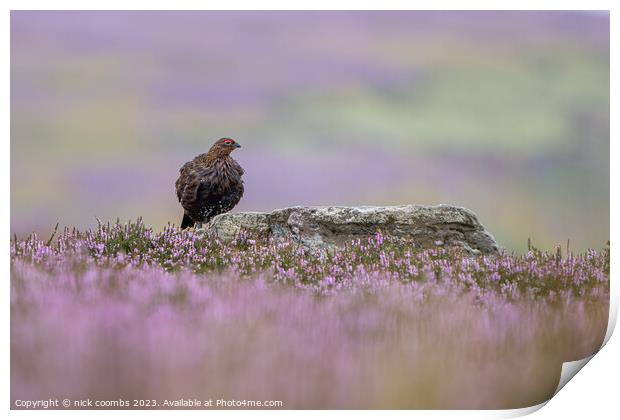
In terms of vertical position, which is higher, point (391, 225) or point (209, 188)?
point (209, 188)

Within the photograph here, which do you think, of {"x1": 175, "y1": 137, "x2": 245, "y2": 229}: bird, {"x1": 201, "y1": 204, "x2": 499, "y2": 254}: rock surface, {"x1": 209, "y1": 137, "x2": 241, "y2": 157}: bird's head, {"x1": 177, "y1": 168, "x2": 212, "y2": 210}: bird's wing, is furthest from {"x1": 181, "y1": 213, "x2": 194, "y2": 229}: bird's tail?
{"x1": 201, "y1": 204, "x2": 499, "y2": 254}: rock surface

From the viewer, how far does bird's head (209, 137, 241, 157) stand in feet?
19.6

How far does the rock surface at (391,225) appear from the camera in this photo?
6574mm

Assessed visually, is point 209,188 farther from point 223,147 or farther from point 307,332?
point 307,332

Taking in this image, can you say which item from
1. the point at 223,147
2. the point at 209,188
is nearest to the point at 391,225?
the point at 223,147

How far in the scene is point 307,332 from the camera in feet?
15.9

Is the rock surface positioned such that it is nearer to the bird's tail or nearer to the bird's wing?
the bird's wing

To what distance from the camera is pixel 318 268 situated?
5.64 m

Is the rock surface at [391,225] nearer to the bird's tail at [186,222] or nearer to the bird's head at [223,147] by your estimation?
the bird's head at [223,147]

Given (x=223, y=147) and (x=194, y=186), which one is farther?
(x=194, y=186)

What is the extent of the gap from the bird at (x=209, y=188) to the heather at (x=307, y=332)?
1.55 metres

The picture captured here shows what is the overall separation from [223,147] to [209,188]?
4.03ft

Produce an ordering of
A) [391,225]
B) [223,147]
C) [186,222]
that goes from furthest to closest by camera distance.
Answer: [186,222]
[391,225]
[223,147]

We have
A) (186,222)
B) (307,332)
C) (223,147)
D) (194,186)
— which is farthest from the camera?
(186,222)
